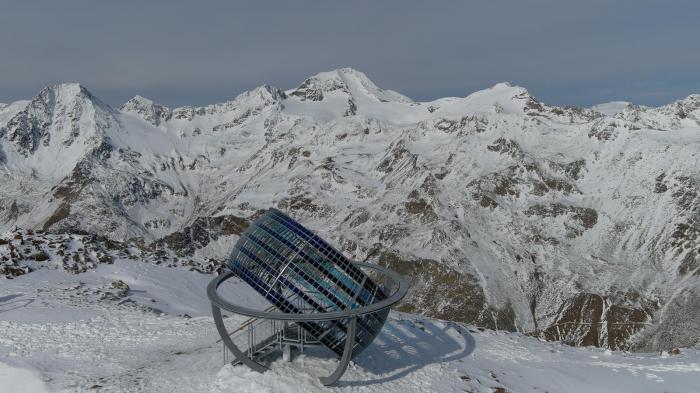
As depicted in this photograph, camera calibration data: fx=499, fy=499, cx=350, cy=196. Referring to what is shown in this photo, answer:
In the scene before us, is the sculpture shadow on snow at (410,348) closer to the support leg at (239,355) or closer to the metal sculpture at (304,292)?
the metal sculpture at (304,292)

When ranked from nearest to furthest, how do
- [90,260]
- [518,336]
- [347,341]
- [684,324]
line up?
[347,341], [518,336], [90,260], [684,324]

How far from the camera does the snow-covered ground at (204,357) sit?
97.9 feet

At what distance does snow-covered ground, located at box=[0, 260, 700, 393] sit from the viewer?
97.9 feet

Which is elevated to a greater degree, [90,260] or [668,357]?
[668,357]

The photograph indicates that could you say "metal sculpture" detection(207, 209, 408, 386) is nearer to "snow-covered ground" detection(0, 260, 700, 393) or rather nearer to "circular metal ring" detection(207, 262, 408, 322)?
"circular metal ring" detection(207, 262, 408, 322)

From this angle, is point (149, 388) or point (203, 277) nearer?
point (149, 388)

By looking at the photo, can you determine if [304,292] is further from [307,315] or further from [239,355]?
[239,355]

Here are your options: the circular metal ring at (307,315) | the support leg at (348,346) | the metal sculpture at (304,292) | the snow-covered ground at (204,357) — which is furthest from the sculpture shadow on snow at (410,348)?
the circular metal ring at (307,315)

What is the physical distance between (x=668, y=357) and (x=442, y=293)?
Answer: 470 feet

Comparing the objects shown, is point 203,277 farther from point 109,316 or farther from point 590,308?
point 590,308

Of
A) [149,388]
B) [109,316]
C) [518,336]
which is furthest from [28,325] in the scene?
[518,336]

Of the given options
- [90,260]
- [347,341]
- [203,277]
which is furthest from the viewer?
[203,277]

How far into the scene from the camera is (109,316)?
4084 cm

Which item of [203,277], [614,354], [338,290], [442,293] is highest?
[338,290]
